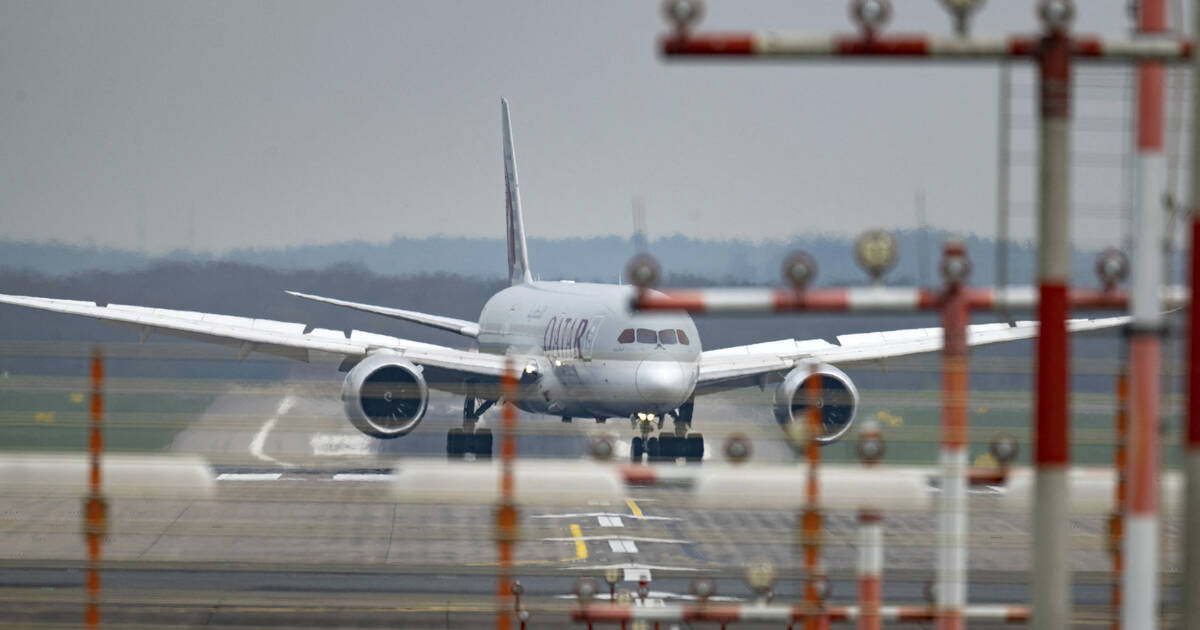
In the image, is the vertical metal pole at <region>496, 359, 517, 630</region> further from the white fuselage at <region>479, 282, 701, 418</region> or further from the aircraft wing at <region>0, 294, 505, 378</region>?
the aircraft wing at <region>0, 294, 505, 378</region>

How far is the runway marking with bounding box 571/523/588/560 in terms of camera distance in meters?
14.4

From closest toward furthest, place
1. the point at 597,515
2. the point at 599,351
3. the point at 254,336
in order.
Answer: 1. the point at 597,515
2. the point at 599,351
3. the point at 254,336

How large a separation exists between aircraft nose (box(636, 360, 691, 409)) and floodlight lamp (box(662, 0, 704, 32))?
53.2ft

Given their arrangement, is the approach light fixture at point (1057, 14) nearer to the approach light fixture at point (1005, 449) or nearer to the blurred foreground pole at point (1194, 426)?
the blurred foreground pole at point (1194, 426)

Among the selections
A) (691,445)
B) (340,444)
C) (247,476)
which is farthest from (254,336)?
(691,445)

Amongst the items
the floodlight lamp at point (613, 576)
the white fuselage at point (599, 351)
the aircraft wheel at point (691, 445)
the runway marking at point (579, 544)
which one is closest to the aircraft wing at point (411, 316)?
the white fuselage at point (599, 351)

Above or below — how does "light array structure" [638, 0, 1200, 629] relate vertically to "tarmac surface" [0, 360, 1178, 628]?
above

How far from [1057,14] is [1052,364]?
98cm

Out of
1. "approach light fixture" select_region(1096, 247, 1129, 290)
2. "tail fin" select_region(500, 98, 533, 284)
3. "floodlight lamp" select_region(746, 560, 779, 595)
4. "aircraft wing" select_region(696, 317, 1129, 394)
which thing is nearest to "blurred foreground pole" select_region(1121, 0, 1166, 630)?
"approach light fixture" select_region(1096, 247, 1129, 290)

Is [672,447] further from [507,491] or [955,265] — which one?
[955,265]

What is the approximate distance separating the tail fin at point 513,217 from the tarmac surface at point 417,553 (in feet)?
49.2

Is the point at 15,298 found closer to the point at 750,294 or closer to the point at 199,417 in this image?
the point at 199,417

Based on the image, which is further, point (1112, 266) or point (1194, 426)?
point (1112, 266)

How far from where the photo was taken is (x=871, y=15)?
441 centimetres
